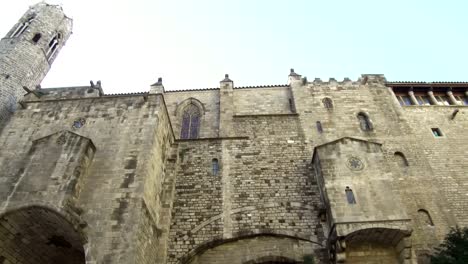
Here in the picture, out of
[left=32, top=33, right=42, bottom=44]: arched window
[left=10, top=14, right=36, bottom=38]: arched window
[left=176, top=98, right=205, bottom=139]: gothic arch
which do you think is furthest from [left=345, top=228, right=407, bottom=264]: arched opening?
[left=10, top=14, right=36, bottom=38]: arched window

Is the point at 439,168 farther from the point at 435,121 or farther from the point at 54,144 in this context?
the point at 54,144

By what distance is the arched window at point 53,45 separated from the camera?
57.5 feet

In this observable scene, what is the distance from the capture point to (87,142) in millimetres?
10148

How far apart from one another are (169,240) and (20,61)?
10.9 m

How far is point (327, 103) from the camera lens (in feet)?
50.5

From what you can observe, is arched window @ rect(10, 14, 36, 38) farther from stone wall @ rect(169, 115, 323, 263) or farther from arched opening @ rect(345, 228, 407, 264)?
arched opening @ rect(345, 228, 407, 264)

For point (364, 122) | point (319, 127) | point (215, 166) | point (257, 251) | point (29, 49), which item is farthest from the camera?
point (29, 49)

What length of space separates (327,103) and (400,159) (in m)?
3.92

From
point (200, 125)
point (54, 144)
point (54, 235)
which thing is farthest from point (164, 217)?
point (200, 125)

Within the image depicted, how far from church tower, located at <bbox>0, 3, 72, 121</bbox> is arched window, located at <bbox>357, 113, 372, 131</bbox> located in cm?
1376

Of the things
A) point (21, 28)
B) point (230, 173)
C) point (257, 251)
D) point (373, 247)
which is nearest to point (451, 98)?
point (373, 247)

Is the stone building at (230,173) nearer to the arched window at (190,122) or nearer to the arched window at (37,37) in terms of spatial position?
the arched window at (190,122)

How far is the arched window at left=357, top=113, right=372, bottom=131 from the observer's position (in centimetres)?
1434

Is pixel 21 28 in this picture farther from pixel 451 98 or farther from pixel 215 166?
pixel 451 98
